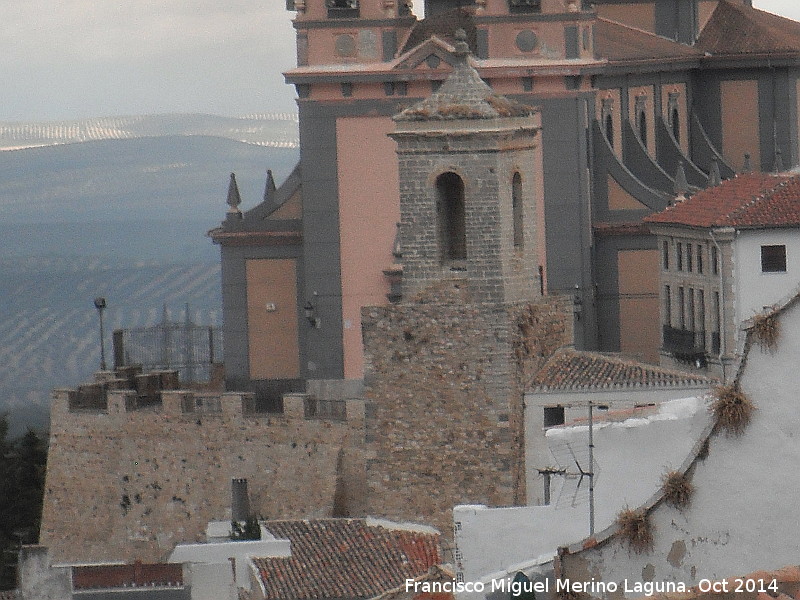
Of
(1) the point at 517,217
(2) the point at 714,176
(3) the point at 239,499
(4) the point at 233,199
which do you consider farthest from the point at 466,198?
(2) the point at 714,176

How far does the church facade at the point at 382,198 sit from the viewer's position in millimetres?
66625

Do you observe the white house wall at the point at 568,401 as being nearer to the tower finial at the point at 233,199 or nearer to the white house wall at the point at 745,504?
the tower finial at the point at 233,199

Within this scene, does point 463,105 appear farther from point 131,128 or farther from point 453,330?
point 131,128

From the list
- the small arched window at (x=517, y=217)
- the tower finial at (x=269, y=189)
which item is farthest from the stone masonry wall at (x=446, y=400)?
the tower finial at (x=269, y=189)

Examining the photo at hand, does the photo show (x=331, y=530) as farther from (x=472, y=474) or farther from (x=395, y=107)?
(x=395, y=107)

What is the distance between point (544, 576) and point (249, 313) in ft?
99.9

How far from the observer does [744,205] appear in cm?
6419

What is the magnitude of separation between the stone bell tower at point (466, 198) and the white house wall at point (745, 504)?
18148 millimetres

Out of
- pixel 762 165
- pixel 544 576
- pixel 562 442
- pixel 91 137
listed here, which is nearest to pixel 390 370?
pixel 562 442

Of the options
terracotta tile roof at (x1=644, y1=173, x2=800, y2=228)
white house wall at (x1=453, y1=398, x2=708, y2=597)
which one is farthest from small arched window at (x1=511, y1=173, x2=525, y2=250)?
white house wall at (x1=453, y1=398, x2=708, y2=597)

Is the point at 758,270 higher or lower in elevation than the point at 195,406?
higher

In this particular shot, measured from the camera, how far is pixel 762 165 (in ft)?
264

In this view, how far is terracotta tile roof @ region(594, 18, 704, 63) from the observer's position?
74438 millimetres

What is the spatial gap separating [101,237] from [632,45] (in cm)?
2887
